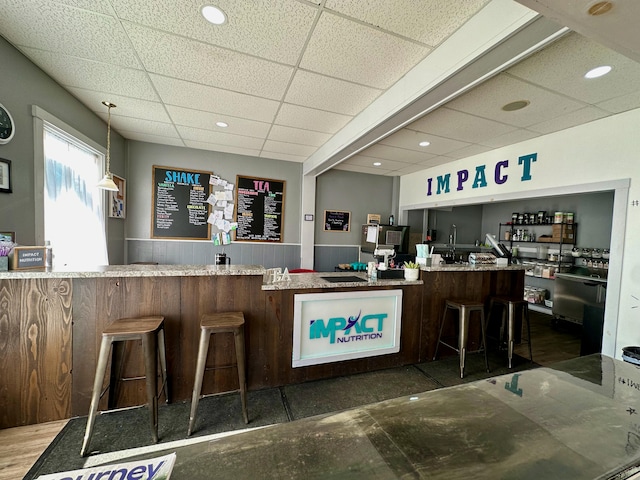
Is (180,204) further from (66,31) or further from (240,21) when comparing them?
(240,21)

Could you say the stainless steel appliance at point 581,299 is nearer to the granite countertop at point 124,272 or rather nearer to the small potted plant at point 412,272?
the small potted plant at point 412,272

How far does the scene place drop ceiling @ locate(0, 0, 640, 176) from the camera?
62.6 inches

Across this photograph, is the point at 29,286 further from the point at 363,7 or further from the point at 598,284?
the point at 598,284

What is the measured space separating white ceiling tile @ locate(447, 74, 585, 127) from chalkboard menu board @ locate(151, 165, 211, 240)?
3.84 meters

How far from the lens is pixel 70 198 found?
2758 mm

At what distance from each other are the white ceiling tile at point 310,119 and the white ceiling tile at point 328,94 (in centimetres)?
11

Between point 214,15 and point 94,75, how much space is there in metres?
1.55

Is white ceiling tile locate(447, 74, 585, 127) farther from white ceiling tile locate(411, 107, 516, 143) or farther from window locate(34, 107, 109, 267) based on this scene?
window locate(34, 107, 109, 267)

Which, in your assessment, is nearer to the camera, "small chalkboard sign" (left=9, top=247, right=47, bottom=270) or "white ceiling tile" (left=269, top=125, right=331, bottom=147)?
"small chalkboard sign" (left=9, top=247, right=47, bottom=270)

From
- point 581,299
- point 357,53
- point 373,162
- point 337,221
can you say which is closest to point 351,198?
point 337,221

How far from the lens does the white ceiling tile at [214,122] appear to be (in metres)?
3.03

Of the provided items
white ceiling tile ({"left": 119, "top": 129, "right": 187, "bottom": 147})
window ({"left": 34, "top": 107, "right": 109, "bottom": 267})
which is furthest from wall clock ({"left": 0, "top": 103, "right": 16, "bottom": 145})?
white ceiling tile ({"left": 119, "top": 129, "right": 187, "bottom": 147})

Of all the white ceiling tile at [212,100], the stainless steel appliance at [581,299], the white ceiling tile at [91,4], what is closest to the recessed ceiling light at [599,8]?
the white ceiling tile at [212,100]

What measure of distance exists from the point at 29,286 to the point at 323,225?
4.09 metres
